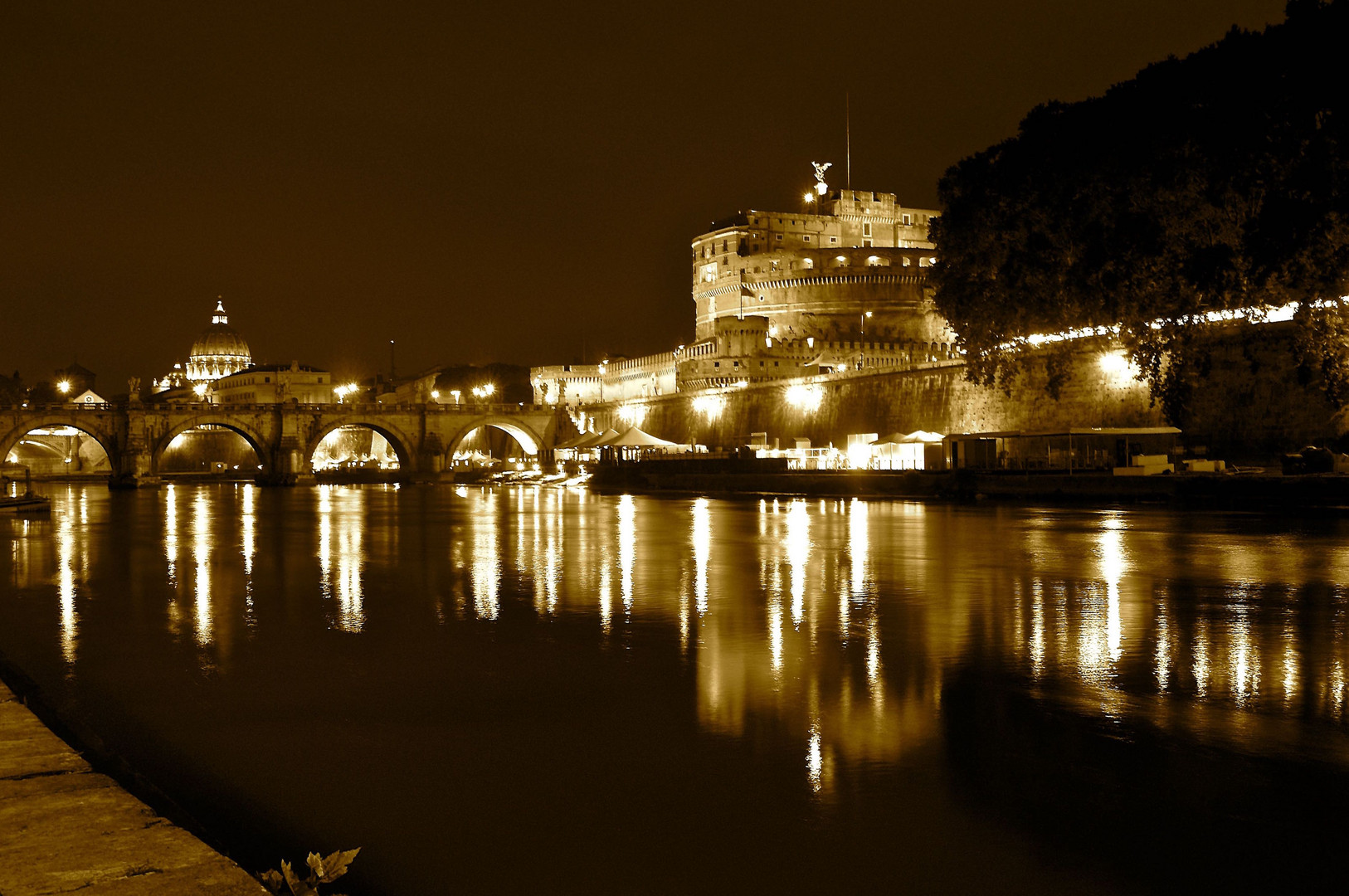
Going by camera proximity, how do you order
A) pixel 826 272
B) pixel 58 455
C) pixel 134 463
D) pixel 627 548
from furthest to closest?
pixel 58 455 < pixel 826 272 < pixel 134 463 < pixel 627 548

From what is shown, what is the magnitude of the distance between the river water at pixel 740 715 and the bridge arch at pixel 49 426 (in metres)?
61.6

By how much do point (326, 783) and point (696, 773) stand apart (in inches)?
75.4

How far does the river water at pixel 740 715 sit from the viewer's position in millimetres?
4828

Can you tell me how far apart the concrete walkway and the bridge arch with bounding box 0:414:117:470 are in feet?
241

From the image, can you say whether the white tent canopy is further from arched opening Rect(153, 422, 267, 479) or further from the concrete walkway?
arched opening Rect(153, 422, 267, 479)

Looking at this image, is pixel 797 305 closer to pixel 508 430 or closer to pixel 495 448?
pixel 508 430

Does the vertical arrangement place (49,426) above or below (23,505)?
above

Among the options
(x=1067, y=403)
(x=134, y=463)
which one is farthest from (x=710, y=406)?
(x=134, y=463)

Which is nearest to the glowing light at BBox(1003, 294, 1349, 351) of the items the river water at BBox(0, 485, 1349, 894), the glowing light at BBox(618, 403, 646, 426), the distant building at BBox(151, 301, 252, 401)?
the river water at BBox(0, 485, 1349, 894)

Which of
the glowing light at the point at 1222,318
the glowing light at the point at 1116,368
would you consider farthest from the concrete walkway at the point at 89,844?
the glowing light at the point at 1116,368

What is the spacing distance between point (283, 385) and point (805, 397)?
86.0 m

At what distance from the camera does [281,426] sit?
77.1 meters

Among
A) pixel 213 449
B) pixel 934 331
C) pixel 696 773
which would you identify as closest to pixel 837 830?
pixel 696 773

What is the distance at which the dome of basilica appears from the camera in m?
162
